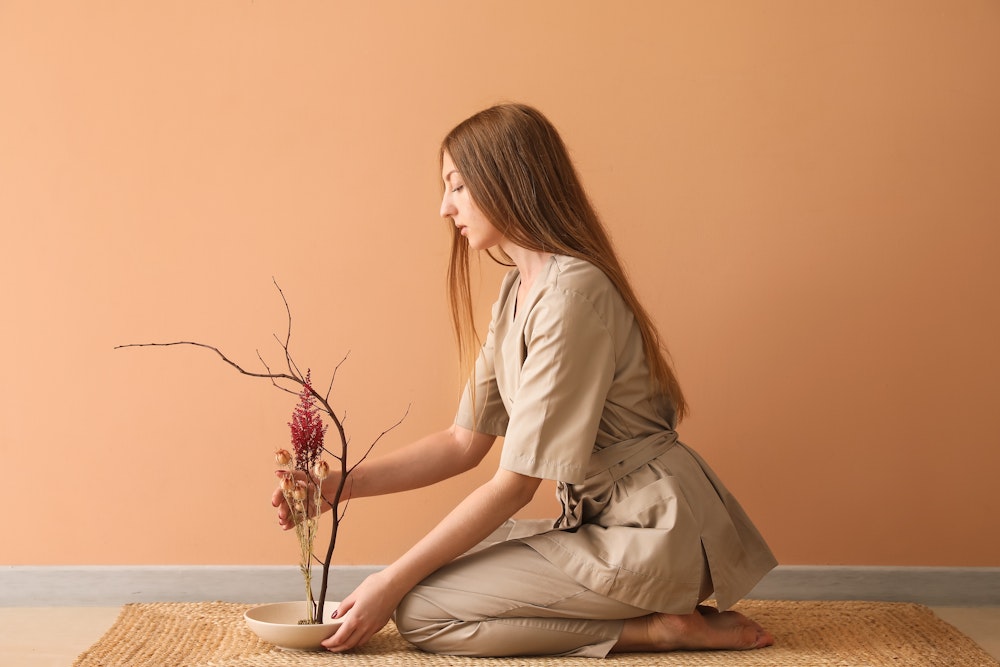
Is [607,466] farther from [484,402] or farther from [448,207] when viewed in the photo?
[448,207]

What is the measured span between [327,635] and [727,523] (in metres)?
0.65

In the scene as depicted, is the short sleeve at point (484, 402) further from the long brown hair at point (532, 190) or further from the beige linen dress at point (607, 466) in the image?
the long brown hair at point (532, 190)

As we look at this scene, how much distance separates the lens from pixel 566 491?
5.22 feet

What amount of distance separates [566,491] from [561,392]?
18 centimetres

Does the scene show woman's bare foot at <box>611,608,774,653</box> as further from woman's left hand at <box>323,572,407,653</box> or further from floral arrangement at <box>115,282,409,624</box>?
floral arrangement at <box>115,282,409,624</box>

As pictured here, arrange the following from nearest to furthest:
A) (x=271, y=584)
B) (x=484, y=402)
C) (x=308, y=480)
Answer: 1. (x=308, y=480)
2. (x=484, y=402)
3. (x=271, y=584)

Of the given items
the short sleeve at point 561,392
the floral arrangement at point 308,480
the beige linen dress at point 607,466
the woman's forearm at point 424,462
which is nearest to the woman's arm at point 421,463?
the woman's forearm at point 424,462

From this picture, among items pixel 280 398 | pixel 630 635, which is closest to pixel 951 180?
pixel 630 635

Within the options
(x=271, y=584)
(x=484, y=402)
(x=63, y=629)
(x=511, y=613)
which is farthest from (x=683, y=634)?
(x=63, y=629)

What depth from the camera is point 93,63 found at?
2.04 m

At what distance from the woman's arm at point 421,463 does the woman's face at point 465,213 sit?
15.0 inches

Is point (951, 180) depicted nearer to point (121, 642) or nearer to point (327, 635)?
point (327, 635)

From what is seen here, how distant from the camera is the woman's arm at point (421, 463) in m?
1.79

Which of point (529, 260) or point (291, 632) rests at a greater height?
point (529, 260)
